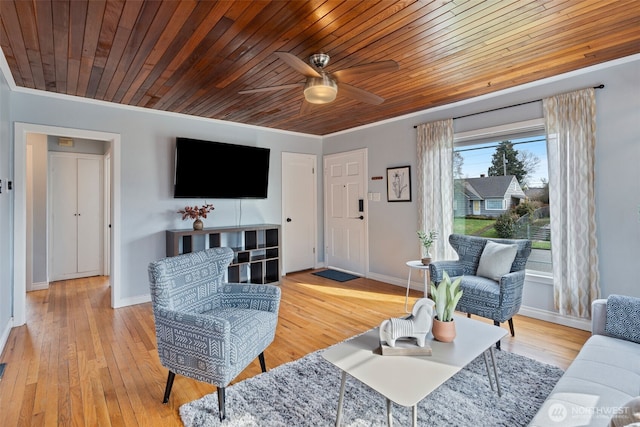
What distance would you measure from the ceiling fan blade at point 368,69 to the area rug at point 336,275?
339cm

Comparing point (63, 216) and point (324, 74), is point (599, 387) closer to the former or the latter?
point (324, 74)

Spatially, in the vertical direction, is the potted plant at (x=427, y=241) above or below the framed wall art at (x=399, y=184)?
below

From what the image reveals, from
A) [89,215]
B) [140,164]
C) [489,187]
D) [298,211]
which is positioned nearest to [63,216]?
[89,215]

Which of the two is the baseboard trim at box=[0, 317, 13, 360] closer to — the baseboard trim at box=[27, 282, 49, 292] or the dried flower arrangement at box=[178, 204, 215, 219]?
the baseboard trim at box=[27, 282, 49, 292]

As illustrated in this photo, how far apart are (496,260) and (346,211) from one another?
2.85 metres

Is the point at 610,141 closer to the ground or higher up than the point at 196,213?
higher up

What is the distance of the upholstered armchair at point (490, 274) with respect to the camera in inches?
106

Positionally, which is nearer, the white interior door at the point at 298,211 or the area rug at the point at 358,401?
the area rug at the point at 358,401

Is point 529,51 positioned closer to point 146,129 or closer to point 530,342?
point 530,342

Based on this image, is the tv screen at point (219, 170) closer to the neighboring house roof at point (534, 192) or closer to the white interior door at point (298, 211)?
the white interior door at point (298, 211)

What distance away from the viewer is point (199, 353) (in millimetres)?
1796

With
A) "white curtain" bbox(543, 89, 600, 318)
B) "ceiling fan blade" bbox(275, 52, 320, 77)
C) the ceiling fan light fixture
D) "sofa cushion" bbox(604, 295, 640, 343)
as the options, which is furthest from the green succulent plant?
"white curtain" bbox(543, 89, 600, 318)

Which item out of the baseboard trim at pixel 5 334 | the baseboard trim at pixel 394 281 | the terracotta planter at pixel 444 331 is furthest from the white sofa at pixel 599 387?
the baseboard trim at pixel 5 334

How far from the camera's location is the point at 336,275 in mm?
5309
